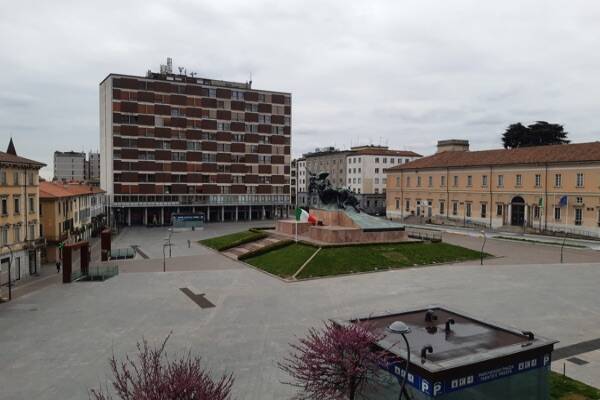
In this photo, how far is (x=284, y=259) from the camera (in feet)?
137

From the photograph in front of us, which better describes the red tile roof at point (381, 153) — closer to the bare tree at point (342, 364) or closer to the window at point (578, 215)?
the window at point (578, 215)

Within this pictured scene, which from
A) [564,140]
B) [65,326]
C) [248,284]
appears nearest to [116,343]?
[65,326]

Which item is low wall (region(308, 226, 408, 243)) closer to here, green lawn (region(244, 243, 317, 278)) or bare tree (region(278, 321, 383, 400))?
green lawn (region(244, 243, 317, 278))

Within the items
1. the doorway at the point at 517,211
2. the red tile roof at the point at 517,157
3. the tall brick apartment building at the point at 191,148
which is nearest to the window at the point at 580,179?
the red tile roof at the point at 517,157

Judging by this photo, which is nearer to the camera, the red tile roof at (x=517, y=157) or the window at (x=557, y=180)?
the red tile roof at (x=517, y=157)

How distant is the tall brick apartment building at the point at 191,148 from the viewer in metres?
84.6

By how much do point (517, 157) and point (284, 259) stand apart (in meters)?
47.1

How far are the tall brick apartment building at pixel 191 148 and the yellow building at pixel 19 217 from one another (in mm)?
42060

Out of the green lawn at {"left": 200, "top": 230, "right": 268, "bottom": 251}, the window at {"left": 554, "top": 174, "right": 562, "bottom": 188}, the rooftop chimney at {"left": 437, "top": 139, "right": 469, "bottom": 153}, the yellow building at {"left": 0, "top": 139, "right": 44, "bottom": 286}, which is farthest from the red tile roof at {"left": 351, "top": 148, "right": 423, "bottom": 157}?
the yellow building at {"left": 0, "top": 139, "right": 44, "bottom": 286}

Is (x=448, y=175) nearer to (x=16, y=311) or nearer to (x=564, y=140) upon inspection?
(x=564, y=140)

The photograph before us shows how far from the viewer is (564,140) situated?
310ft

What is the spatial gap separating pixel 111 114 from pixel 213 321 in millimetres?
68020

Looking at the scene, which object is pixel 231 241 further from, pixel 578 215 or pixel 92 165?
pixel 92 165

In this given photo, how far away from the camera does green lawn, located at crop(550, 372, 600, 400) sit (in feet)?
52.5
